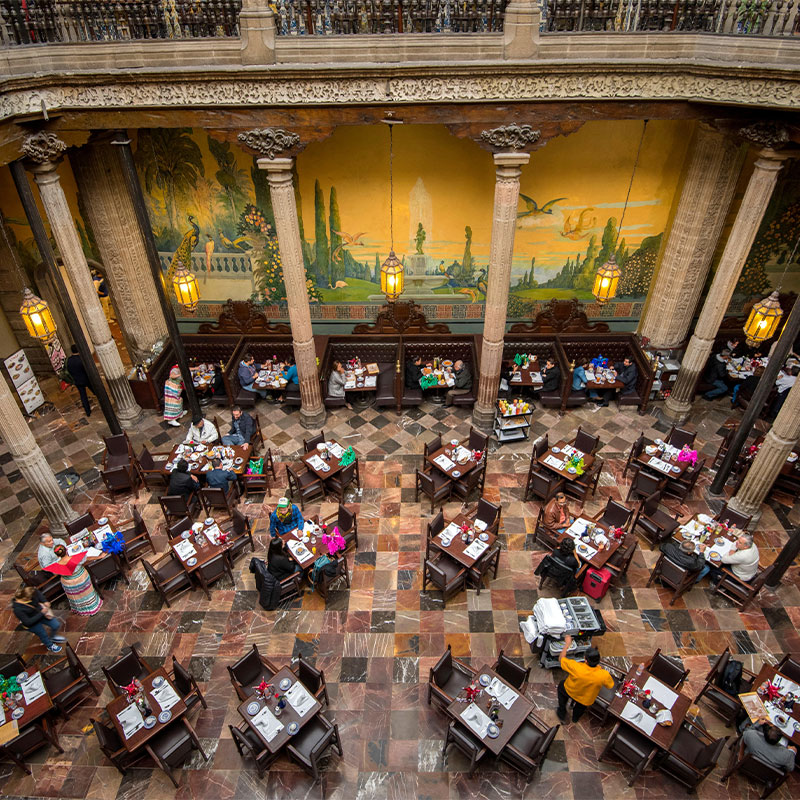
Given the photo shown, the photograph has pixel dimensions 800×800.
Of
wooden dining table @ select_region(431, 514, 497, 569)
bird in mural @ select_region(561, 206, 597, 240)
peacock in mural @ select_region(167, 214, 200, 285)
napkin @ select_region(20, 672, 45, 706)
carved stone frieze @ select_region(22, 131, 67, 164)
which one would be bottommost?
napkin @ select_region(20, 672, 45, 706)

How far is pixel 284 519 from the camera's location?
8.78 m

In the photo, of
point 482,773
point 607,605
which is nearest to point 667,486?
point 607,605

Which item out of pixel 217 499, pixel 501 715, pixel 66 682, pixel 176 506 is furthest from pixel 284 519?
pixel 501 715

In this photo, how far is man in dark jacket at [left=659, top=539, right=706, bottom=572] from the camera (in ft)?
27.5

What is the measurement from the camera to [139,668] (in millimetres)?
7586

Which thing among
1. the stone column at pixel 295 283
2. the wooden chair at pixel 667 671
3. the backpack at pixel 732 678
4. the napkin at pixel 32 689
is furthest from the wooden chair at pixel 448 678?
the stone column at pixel 295 283

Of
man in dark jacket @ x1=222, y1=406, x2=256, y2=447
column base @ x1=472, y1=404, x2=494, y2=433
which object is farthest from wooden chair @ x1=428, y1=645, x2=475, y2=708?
man in dark jacket @ x1=222, y1=406, x2=256, y2=447

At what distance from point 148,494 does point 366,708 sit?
559 centimetres

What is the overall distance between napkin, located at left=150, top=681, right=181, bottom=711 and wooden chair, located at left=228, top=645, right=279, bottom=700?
0.65 meters

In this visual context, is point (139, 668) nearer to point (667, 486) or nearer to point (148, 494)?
point (148, 494)

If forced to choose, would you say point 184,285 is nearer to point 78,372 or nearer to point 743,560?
point 78,372

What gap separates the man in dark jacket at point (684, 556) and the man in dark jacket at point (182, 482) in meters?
7.23

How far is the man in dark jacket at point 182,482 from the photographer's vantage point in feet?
31.9

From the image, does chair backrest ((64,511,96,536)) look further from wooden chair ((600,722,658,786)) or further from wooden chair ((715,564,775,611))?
wooden chair ((715,564,775,611))
